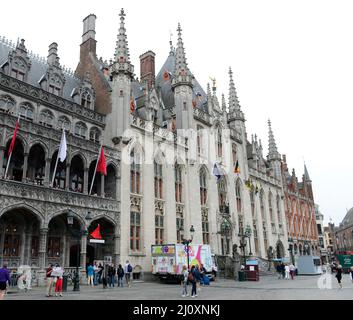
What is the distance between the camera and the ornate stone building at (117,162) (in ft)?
83.4

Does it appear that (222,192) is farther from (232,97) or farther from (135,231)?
(135,231)

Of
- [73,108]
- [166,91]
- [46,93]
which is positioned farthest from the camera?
[166,91]

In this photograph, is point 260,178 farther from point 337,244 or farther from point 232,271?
point 337,244

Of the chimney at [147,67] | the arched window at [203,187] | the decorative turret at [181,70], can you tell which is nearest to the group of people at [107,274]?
the arched window at [203,187]

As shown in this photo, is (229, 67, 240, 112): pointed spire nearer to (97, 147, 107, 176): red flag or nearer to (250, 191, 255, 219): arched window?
A: (250, 191, 255, 219): arched window

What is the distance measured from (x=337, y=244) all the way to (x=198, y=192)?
108 m

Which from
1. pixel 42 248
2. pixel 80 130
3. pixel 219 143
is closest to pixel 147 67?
pixel 219 143

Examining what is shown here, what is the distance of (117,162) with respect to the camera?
103 ft

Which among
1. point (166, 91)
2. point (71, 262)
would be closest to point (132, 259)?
point (71, 262)

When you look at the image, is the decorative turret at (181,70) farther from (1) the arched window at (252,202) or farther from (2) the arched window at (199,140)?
(1) the arched window at (252,202)

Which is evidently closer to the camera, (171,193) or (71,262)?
(71,262)

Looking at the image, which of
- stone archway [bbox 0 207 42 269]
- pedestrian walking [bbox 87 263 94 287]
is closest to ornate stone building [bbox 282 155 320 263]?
pedestrian walking [bbox 87 263 94 287]

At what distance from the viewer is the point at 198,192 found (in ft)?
129

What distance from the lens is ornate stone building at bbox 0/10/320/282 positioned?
25.4 m
